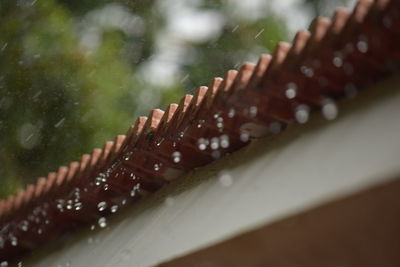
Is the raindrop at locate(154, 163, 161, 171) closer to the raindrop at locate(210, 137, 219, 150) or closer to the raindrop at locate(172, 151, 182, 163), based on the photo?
the raindrop at locate(172, 151, 182, 163)

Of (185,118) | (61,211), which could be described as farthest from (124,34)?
(185,118)

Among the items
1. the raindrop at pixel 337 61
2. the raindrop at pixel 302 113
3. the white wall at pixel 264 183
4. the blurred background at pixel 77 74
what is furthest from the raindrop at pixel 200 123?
the blurred background at pixel 77 74

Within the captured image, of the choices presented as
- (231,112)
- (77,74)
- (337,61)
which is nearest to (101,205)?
(231,112)

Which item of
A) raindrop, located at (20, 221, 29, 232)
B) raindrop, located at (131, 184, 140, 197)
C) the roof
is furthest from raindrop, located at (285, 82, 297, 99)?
raindrop, located at (20, 221, 29, 232)

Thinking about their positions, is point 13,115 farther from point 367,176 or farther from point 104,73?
point 367,176

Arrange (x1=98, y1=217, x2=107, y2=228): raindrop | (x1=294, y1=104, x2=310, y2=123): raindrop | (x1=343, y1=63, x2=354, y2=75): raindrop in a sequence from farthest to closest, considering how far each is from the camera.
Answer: (x1=98, y1=217, x2=107, y2=228): raindrop < (x1=294, y1=104, x2=310, y2=123): raindrop < (x1=343, y1=63, x2=354, y2=75): raindrop

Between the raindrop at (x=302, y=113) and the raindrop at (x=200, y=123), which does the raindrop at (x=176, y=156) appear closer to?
the raindrop at (x=200, y=123)

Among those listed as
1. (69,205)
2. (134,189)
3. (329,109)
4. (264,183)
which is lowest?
(264,183)

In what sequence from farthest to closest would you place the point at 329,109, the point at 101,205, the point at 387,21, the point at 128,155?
the point at 101,205
the point at 128,155
the point at 329,109
the point at 387,21

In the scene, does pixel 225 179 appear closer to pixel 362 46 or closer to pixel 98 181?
pixel 98 181
